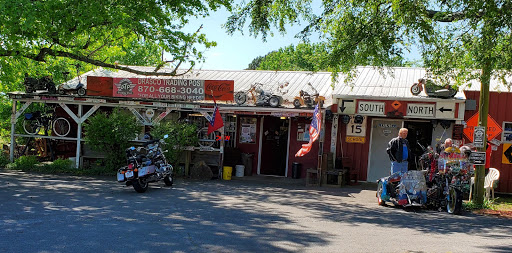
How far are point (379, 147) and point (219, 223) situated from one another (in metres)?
9.25

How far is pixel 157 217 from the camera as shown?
8.70m

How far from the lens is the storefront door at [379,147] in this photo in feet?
53.1

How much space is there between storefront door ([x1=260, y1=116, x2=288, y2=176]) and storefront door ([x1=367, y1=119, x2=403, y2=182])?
124 inches

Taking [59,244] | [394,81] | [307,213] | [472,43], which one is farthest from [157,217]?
[394,81]

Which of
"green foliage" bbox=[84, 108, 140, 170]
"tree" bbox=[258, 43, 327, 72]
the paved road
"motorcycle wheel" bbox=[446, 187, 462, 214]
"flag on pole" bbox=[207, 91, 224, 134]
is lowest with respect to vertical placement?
the paved road

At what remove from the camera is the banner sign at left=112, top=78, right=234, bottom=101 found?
1598cm

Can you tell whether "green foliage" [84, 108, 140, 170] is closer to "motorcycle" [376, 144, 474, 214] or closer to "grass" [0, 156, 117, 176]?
"grass" [0, 156, 117, 176]

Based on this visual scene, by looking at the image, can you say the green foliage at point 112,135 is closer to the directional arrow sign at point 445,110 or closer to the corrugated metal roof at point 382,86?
the corrugated metal roof at point 382,86

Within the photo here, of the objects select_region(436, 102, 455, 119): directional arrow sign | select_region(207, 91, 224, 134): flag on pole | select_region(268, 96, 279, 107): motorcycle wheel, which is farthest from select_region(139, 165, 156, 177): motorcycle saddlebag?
select_region(436, 102, 455, 119): directional arrow sign

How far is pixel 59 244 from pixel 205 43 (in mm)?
11506

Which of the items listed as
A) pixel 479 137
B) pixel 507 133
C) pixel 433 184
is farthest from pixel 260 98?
pixel 507 133

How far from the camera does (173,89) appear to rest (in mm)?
16312

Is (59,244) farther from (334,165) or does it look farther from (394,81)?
(394,81)

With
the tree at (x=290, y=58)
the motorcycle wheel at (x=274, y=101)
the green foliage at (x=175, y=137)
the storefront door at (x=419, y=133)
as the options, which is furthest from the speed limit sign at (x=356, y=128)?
the tree at (x=290, y=58)
